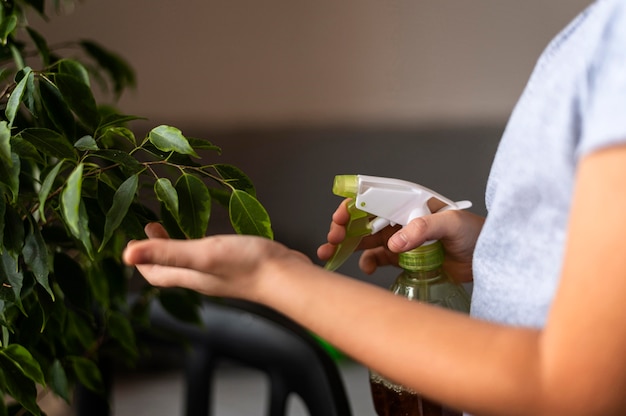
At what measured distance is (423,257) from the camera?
0.72 m

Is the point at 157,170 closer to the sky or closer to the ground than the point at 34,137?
closer to the ground

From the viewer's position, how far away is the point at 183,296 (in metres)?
1.05

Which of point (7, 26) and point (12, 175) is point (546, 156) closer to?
point (12, 175)

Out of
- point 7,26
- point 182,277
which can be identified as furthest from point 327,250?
point 7,26

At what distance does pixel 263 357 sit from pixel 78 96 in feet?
1.86

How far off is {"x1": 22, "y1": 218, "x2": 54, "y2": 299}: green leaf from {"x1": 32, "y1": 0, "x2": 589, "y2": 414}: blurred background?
47.6 inches

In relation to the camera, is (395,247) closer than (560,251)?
No

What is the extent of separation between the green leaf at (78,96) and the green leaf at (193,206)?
0.13 meters

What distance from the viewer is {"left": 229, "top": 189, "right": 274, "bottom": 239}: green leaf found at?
64 centimetres

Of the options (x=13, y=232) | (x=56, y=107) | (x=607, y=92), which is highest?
(x=607, y=92)

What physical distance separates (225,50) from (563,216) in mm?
1459

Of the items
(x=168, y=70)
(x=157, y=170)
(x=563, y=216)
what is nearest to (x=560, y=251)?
(x=563, y=216)

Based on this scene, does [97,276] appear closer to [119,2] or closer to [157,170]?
[157,170]

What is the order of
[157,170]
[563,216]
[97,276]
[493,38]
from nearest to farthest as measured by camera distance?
1. [563,216]
2. [97,276]
3. [157,170]
4. [493,38]
